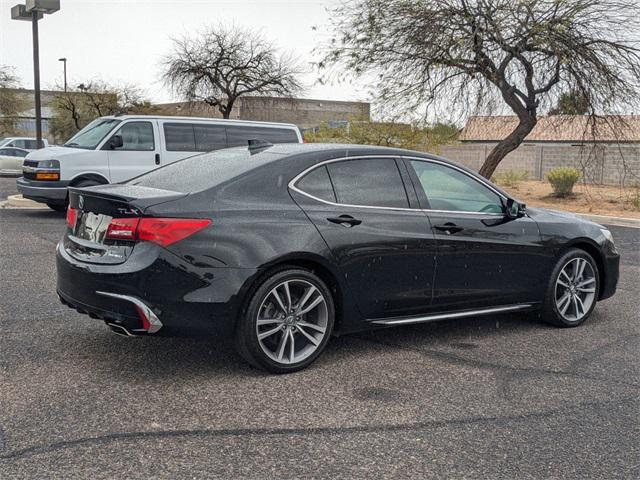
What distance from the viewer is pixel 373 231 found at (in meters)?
5.18

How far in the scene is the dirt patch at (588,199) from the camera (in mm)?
19953

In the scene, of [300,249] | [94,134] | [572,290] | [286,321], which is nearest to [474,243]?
[572,290]

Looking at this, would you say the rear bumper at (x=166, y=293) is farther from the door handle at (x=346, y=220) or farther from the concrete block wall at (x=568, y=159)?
→ the concrete block wall at (x=568, y=159)

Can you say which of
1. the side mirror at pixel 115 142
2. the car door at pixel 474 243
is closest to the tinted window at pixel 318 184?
the car door at pixel 474 243

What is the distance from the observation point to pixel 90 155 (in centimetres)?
1323

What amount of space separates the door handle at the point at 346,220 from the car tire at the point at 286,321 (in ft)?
1.41

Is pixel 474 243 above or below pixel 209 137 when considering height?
below

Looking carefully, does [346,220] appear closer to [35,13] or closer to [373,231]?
[373,231]

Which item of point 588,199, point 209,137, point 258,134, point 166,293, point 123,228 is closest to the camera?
point 166,293

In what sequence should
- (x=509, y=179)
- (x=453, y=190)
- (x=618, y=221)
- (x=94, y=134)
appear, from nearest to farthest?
(x=453, y=190) < (x=94, y=134) < (x=618, y=221) < (x=509, y=179)

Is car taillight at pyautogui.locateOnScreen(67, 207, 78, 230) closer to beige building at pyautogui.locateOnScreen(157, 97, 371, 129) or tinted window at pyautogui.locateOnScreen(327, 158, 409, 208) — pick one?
tinted window at pyautogui.locateOnScreen(327, 158, 409, 208)

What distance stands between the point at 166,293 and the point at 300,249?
3.06ft

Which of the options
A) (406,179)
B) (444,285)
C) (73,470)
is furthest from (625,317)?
(73,470)

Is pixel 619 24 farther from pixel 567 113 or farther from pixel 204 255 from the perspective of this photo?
pixel 204 255
